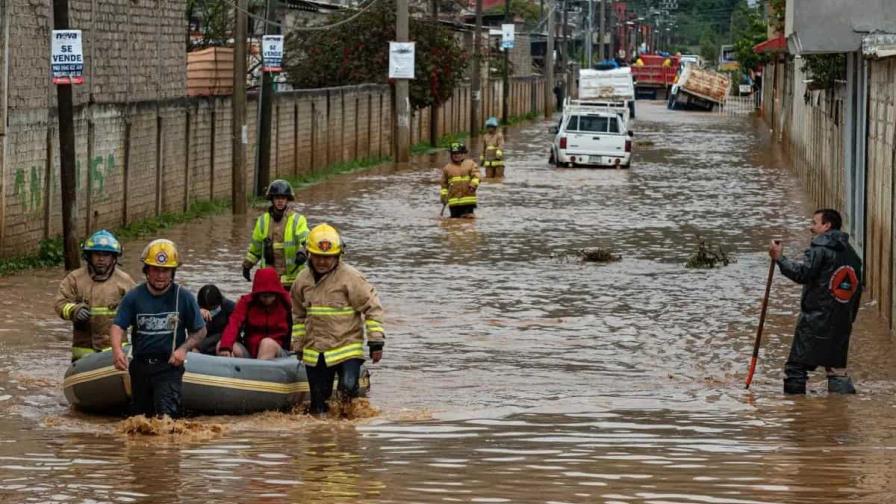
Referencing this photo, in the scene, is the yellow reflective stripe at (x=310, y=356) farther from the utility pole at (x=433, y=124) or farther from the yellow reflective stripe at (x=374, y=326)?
the utility pole at (x=433, y=124)

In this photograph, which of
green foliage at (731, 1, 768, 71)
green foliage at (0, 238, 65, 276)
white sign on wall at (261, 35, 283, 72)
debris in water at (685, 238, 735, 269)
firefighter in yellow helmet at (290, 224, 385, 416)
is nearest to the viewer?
firefighter in yellow helmet at (290, 224, 385, 416)

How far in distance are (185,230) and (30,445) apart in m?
17.1

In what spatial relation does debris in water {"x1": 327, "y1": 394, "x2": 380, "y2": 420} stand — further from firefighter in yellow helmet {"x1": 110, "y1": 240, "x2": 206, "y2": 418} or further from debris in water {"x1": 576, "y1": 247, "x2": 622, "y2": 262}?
debris in water {"x1": 576, "y1": 247, "x2": 622, "y2": 262}

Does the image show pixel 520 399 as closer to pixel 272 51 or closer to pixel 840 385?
pixel 840 385

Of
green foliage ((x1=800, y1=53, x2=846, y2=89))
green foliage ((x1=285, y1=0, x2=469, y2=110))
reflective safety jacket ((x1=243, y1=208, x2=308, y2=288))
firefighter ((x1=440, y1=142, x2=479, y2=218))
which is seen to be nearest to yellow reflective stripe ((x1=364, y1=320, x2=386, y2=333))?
reflective safety jacket ((x1=243, y1=208, x2=308, y2=288))

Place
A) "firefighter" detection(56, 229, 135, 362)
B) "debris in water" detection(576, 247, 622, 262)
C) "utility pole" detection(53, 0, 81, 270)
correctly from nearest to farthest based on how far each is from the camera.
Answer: "firefighter" detection(56, 229, 135, 362) < "utility pole" detection(53, 0, 81, 270) < "debris in water" detection(576, 247, 622, 262)

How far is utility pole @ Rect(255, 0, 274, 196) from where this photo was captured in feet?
111

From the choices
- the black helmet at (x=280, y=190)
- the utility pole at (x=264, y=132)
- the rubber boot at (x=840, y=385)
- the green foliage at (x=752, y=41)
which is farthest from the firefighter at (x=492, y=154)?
the green foliage at (x=752, y=41)

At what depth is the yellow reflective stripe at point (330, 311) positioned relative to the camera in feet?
42.0

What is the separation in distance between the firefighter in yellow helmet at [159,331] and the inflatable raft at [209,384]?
1.35 feet

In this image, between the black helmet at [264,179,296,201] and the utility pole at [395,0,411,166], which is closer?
the black helmet at [264,179,296,201]

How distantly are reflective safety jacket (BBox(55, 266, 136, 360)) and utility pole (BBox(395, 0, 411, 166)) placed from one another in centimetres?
3375

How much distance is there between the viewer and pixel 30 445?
11.7 m

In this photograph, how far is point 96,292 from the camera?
43.3 ft
